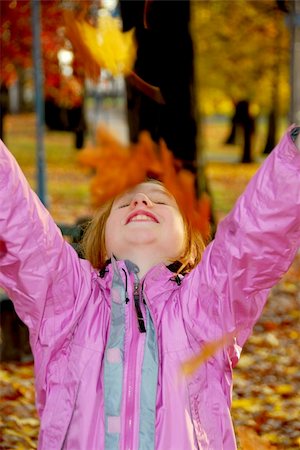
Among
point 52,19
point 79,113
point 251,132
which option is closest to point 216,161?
point 251,132

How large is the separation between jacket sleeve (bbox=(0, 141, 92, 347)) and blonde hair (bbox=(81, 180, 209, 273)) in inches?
9.2

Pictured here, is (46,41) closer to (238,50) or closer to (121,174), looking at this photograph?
(238,50)

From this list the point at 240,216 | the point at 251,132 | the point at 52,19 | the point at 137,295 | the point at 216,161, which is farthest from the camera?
the point at 216,161

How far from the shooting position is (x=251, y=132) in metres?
27.5

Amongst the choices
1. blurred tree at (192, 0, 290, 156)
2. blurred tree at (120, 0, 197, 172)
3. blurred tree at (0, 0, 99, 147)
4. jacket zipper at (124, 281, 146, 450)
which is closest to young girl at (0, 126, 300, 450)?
jacket zipper at (124, 281, 146, 450)

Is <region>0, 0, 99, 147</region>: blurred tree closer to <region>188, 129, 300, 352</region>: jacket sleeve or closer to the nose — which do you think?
the nose

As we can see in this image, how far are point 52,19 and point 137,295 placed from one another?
10.7m

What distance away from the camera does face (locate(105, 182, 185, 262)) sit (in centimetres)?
267

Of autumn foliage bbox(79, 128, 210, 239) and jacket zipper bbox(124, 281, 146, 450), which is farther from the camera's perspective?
autumn foliage bbox(79, 128, 210, 239)

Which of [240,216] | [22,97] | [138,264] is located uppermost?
[240,216]

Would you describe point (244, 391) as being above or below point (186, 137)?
below

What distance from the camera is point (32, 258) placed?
251cm

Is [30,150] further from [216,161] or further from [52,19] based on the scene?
[52,19]

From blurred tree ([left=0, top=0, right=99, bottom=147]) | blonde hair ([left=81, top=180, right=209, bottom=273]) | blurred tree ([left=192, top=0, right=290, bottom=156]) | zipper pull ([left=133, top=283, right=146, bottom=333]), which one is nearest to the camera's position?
zipper pull ([left=133, top=283, right=146, bottom=333])
